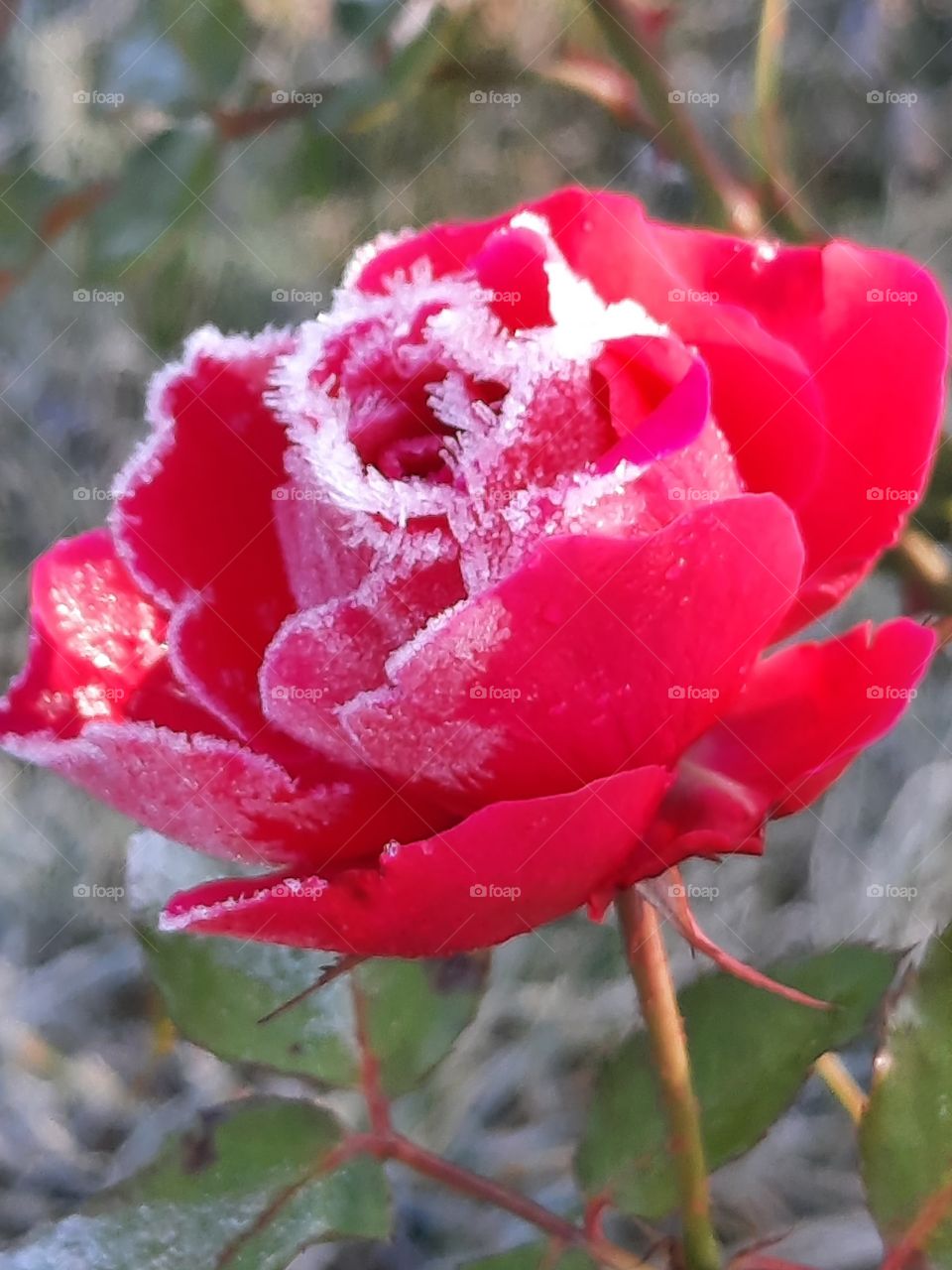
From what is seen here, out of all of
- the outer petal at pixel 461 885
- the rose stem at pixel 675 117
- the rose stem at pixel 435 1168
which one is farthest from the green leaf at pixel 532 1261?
the rose stem at pixel 675 117

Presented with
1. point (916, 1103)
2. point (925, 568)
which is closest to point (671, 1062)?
point (916, 1103)

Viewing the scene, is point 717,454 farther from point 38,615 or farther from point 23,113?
point 23,113

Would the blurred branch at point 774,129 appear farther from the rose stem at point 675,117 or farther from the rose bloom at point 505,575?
the rose bloom at point 505,575

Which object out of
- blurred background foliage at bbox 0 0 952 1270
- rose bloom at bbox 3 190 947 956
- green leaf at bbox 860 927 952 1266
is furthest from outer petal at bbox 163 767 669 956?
blurred background foliage at bbox 0 0 952 1270

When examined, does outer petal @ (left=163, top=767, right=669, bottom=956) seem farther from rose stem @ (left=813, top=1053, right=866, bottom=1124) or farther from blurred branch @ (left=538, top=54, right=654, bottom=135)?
blurred branch @ (left=538, top=54, right=654, bottom=135)

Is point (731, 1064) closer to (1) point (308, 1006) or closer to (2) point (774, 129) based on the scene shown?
(1) point (308, 1006)
